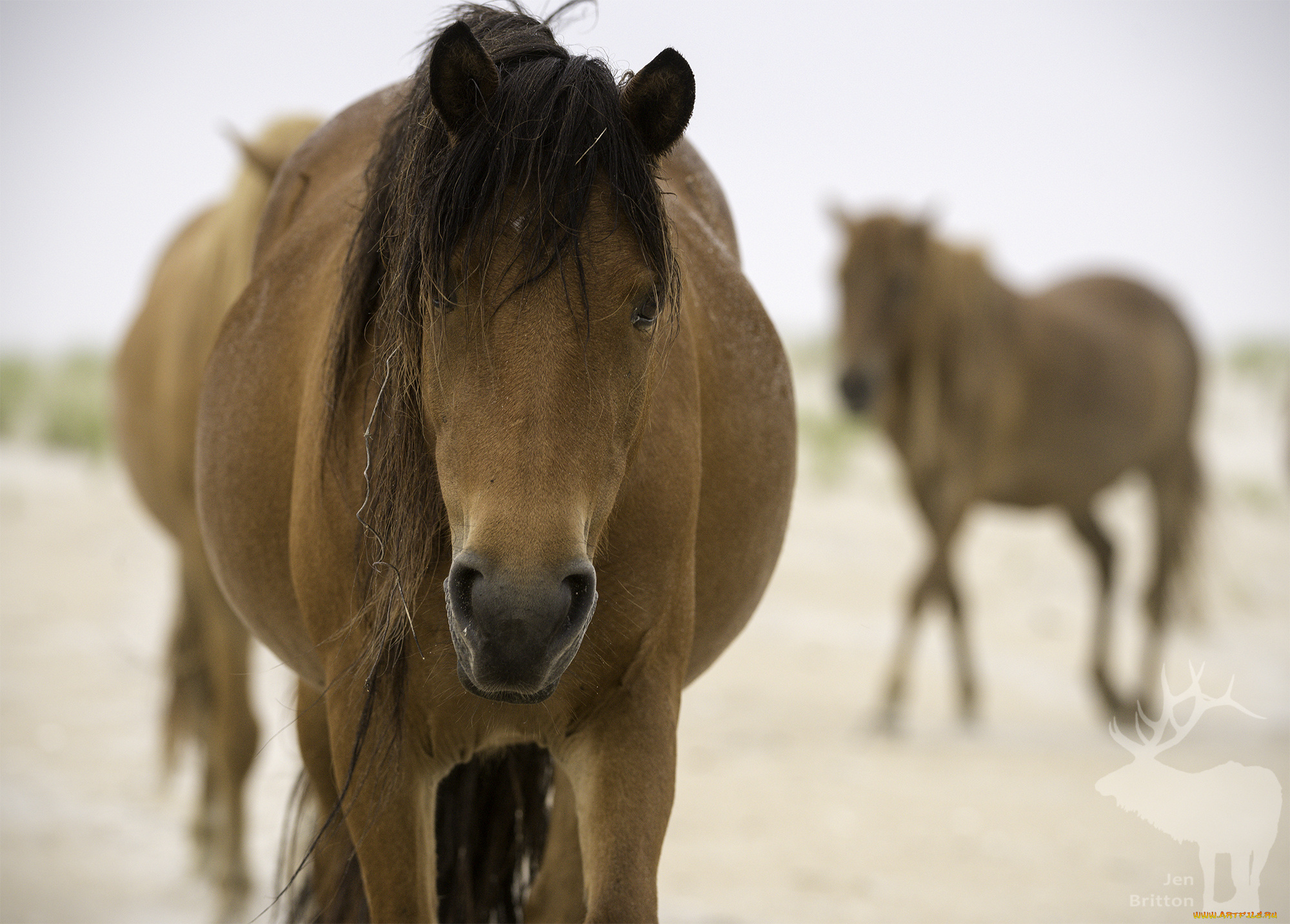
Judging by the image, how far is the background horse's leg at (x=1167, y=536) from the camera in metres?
7.44

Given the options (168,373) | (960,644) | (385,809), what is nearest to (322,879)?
(385,809)

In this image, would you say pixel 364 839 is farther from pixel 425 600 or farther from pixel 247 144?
pixel 247 144

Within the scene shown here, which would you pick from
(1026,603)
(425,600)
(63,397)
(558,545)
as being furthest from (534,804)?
(63,397)

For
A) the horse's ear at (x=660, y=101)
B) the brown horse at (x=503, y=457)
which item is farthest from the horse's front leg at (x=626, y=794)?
the horse's ear at (x=660, y=101)

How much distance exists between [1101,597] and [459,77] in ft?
23.6

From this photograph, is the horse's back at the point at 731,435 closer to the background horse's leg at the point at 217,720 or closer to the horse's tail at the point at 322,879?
the horse's tail at the point at 322,879

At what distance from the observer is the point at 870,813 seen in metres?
5.09

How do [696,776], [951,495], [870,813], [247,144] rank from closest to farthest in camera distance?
[247,144] < [870,813] < [696,776] < [951,495]

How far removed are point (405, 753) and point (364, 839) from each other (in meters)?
0.17

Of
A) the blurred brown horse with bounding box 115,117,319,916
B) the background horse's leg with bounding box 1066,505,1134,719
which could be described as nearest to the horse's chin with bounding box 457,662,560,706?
the blurred brown horse with bounding box 115,117,319,916

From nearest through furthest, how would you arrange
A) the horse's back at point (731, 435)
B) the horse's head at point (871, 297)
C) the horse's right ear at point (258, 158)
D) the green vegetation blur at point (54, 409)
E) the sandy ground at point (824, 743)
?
the horse's back at point (731, 435) → the horse's right ear at point (258, 158) → the sandy ground at point (824, 743) → the horse's head at point (871, 297) → the green vegetation blur at point (54, 409)

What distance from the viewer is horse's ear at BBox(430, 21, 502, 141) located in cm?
156

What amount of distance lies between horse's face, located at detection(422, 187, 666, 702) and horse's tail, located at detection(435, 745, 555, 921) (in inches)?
43.9

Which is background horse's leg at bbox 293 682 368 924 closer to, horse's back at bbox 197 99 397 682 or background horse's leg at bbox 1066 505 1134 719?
horse's back at bbox 197 99 397 682
